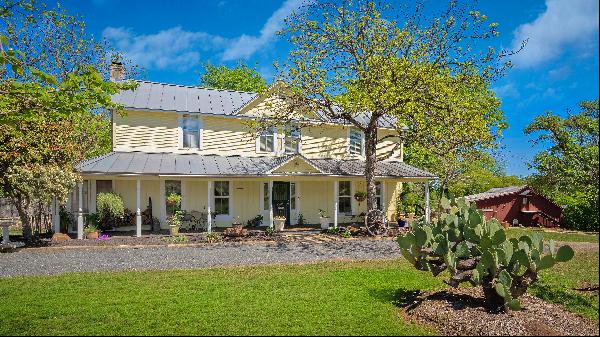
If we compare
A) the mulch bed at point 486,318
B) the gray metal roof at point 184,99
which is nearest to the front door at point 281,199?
the gray metal roof at point 184,99

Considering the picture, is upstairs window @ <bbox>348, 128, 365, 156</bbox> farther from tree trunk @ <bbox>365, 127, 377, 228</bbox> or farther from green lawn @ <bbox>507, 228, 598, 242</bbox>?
green lawn @ <bbox>507, 228, 598, 242</bbox>

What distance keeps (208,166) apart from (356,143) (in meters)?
9.18

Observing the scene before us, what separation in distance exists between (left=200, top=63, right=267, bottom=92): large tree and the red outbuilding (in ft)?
89.2

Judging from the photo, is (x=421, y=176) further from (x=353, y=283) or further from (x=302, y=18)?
(x=353, y=283)

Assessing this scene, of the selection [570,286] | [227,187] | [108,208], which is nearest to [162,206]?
[108,208]

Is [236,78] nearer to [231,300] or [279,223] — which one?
[279,223]

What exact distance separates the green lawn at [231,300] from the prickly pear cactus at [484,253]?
0.95 meters

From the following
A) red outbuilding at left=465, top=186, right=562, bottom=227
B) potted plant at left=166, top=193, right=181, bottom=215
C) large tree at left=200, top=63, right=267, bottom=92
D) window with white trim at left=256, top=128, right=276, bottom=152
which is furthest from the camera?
large tree at left=200, top=63, right=267, bottom=92

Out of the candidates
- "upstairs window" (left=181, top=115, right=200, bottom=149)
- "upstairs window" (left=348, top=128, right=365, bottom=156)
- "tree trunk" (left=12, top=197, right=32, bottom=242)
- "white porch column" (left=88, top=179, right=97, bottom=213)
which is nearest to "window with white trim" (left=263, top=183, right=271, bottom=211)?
"upstairs window" (left=181, top=115, right=200, bottom=149)

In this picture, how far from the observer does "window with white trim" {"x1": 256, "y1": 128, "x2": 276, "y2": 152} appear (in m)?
21.7

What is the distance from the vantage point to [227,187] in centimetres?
2092

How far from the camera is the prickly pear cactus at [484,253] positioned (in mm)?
6215

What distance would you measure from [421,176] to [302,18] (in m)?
9.96

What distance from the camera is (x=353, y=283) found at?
915 cm
